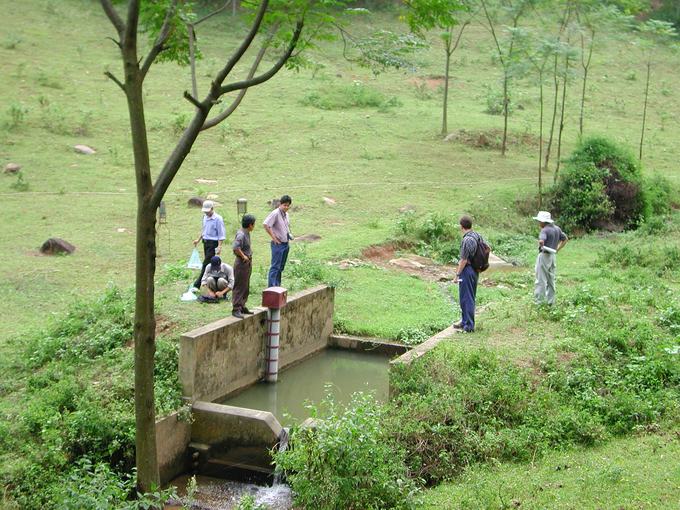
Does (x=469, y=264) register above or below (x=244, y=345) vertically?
above

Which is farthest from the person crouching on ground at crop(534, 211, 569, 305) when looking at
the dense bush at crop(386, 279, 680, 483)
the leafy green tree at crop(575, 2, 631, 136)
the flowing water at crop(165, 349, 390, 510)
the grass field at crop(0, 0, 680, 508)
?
the leafy green tree at crop(575, 2, 631, 136)

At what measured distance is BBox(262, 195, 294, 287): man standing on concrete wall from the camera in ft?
35.6

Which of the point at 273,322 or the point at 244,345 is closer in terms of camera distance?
the point at 244,345

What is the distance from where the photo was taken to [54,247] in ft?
45.5

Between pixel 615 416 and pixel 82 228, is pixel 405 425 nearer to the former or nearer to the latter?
pixel 615 416

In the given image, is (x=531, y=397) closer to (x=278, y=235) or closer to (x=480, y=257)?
(x=480, y=257)

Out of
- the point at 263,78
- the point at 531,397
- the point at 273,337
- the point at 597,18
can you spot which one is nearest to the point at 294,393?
the point at 273,337

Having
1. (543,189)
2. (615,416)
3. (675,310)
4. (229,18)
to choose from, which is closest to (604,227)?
(543,189)

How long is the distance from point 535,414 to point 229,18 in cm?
3198

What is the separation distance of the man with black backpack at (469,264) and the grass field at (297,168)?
1.42ft

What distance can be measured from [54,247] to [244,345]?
6099 millimetres

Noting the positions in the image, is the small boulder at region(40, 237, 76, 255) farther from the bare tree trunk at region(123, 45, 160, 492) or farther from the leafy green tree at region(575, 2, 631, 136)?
the leafy green tree at region(575, 2, 631, 136)

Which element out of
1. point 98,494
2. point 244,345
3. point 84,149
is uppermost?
point 84,149

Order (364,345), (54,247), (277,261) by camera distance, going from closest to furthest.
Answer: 1. (277,261)
2. (364,345)
3. (54,247)
